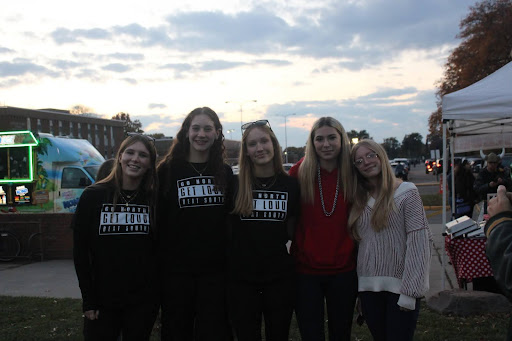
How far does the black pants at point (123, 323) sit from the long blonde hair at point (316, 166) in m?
1.24

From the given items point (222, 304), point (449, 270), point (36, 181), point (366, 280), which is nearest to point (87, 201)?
point (222, 304)

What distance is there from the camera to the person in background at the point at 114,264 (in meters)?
2.80

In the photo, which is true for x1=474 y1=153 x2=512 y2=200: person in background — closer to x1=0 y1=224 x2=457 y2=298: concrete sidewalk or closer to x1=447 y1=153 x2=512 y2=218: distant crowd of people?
x1=447 y1=153 x2=512 y2=218: distant crowd of people

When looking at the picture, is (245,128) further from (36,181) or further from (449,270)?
(36,181)

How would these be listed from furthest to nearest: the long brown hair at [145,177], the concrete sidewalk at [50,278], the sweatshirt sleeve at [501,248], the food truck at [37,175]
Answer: the food truck at [37,175], the concrete sidewalk at [50,278], the long brown hair at [145,177], the sweatshirt sleeve at [501,248]

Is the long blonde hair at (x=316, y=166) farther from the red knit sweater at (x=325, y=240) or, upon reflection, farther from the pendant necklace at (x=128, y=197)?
the pendant necklace at (x=128, y=197)

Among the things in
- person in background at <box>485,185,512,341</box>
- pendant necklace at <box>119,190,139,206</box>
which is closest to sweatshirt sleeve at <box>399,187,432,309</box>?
person in background at <box>485,185,512,341</box>

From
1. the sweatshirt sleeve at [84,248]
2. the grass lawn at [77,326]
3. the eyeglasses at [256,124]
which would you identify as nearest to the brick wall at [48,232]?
the grass lawn at [77,326]

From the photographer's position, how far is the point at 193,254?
9.70 feet

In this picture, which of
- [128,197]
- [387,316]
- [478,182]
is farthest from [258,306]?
[478,182]

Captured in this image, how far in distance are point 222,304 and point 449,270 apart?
5.29 meters

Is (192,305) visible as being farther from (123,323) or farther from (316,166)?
(316,166)

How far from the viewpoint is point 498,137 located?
34.5 feet

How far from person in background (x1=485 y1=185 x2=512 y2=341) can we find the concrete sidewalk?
4.33 meters
